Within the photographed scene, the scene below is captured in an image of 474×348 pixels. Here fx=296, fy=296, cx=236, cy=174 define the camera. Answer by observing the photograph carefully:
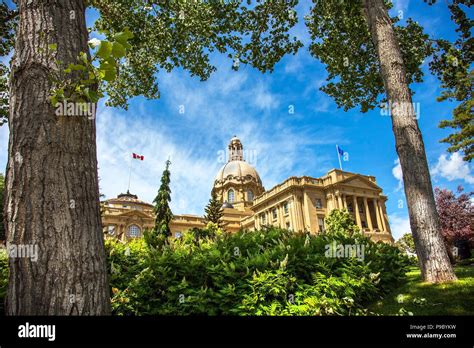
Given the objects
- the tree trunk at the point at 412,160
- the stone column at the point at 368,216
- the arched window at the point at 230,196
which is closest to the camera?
the tree trunk at the point at 412,160

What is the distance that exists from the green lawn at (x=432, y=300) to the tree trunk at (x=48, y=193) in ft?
14.4

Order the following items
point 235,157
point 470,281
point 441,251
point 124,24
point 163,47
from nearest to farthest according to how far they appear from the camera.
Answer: point 470,281
point 441,251
point 124,24
point 163,47
point 235,157

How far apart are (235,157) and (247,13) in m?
87.1

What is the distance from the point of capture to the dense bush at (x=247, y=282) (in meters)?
4.55

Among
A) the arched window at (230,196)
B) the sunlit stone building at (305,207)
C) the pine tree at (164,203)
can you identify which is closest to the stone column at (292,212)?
the sunlit stone building at (305,207)

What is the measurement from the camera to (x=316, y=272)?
5.39 meters

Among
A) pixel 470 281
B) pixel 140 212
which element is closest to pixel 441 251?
pixel 470 281

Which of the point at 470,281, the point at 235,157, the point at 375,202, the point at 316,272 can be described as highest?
the point at 235,157

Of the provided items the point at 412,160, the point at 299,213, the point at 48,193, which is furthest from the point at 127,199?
the point at 48,193

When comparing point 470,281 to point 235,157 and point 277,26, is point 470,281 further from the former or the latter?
point 235,157

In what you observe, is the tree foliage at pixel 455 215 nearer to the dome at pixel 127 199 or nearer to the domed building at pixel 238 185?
the dome at pixel 127 199

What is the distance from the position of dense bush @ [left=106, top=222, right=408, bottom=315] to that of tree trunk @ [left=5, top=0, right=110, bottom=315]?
2.66 m

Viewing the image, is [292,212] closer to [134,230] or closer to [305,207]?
[305,207]

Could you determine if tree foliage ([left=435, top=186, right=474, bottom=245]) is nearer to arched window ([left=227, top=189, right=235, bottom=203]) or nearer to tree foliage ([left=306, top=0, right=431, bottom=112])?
tree foliage ([left=306, top=0, right=431, bottom=112])
